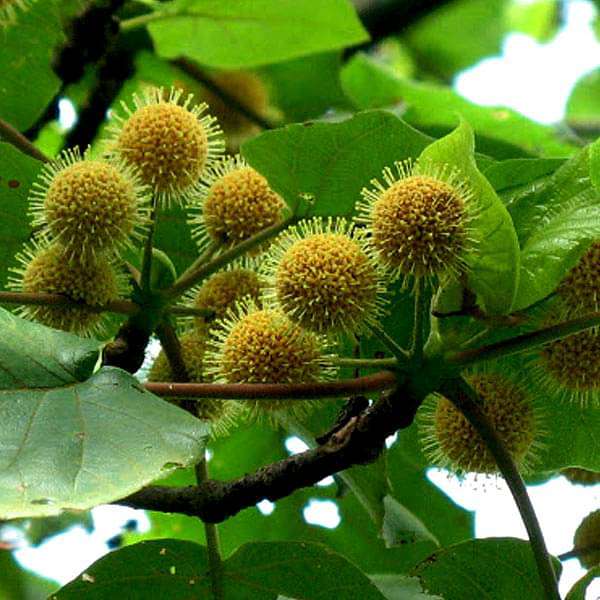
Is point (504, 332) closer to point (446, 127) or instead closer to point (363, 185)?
point (363, 185)

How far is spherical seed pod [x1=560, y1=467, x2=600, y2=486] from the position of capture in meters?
2.46

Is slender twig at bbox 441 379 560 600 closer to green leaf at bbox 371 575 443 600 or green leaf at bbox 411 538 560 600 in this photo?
green leaf at bbox 411 538 560 600

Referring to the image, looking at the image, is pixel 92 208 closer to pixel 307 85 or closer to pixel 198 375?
pixel 198 375

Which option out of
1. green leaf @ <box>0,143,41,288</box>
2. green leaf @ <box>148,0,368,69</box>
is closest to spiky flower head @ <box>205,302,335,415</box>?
green leaf @ <box>0,143,41,288</box>

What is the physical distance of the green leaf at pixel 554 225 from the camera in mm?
1771

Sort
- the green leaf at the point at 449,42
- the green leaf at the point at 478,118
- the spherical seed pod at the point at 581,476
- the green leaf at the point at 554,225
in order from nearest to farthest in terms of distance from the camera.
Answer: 1. the green leaf at the point at 554,225
2. the spherical seed pod at the point at 581,476
3. the green leaf at the point at 478,118
4. the green leaf at the point at 449,42

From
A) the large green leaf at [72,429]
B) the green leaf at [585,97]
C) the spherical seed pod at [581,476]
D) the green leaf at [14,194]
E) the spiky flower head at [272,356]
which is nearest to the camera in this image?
the large green leaf at [72,429]

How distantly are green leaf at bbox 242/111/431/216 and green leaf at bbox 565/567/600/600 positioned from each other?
0.69m

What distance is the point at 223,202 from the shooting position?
2098 millimetres

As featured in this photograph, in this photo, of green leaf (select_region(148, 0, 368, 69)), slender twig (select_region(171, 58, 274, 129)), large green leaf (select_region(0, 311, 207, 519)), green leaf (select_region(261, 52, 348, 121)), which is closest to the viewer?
large green leaf (select_region(0, 311, 207, 519))

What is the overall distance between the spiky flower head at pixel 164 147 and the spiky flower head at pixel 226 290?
0.48 ft

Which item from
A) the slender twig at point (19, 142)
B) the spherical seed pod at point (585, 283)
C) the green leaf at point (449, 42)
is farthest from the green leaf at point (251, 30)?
the green leaf at point (449, 42)

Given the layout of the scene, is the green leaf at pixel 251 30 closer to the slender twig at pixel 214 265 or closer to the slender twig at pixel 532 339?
the slender twig at pixel 214 265

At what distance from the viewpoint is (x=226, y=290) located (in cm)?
212
